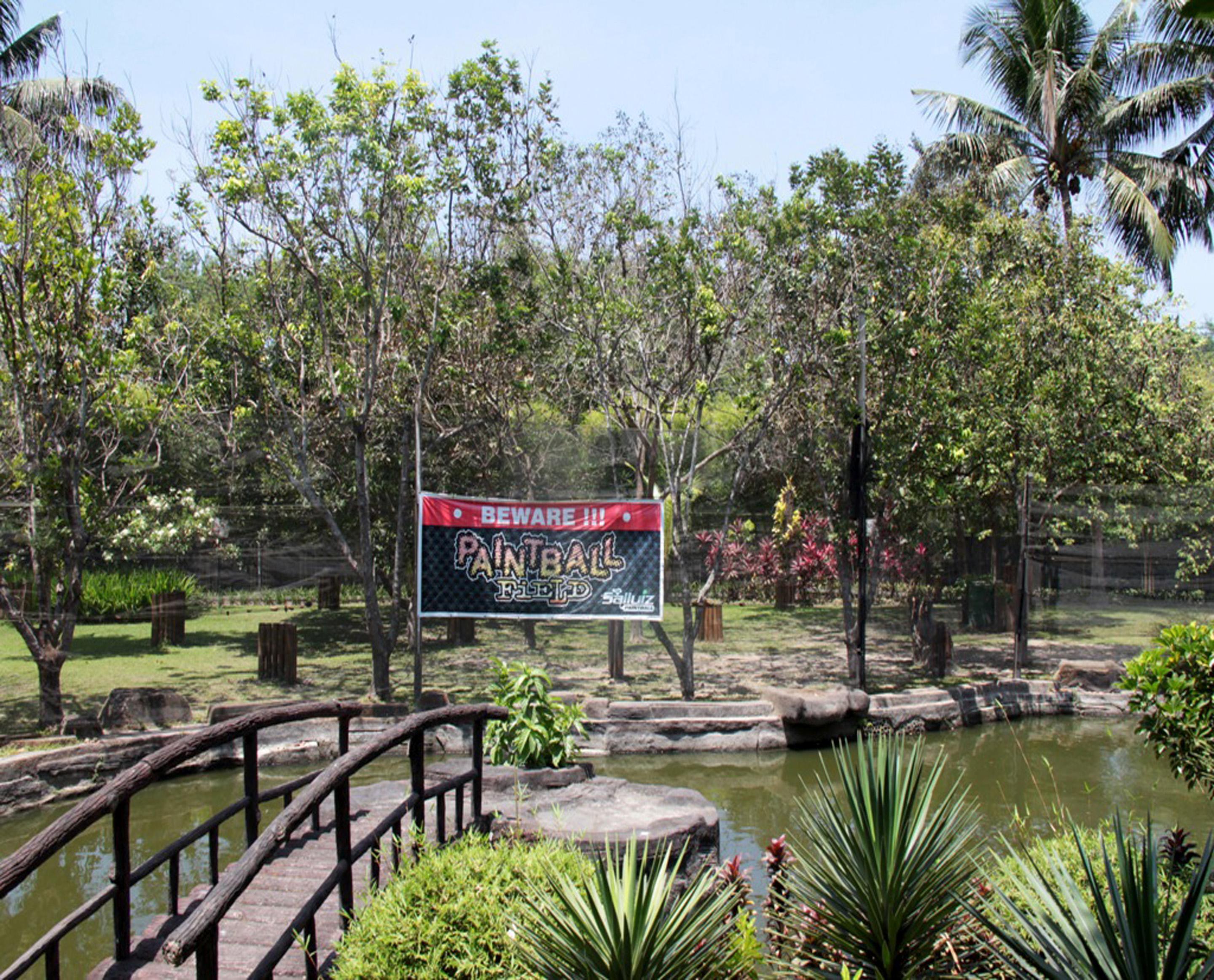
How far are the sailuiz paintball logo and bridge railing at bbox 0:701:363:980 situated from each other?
6.06 m

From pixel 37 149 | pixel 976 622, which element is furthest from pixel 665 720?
pixel 976 622

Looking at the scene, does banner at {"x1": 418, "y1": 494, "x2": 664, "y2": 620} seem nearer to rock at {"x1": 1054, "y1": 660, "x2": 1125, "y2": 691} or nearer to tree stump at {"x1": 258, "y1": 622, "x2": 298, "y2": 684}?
tree stump at {"x1": 258, "y1": 622, "x2": 298, "y2": 684}

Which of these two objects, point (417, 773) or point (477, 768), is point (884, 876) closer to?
point (417, 773)

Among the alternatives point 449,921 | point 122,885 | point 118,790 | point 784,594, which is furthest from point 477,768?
point 784,594

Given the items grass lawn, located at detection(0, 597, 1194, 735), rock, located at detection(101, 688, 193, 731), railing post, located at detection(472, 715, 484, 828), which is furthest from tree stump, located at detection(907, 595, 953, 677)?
railing post, located at detection(472, 715, 484, 828)

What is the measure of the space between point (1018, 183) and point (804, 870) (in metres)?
21.6

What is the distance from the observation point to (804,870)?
4543 millimetres

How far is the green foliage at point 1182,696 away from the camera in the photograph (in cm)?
607

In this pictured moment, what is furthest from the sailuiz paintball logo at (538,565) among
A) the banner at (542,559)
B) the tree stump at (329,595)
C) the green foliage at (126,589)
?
the green foliage at (126,589)

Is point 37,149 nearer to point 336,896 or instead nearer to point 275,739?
point 275,739

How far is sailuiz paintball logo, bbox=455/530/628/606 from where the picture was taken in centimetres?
1231

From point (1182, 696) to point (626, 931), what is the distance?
4.01 meters

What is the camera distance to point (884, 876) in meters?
4.04

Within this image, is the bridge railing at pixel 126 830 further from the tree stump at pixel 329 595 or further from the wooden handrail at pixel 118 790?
the tree stump at pixel 329 595
